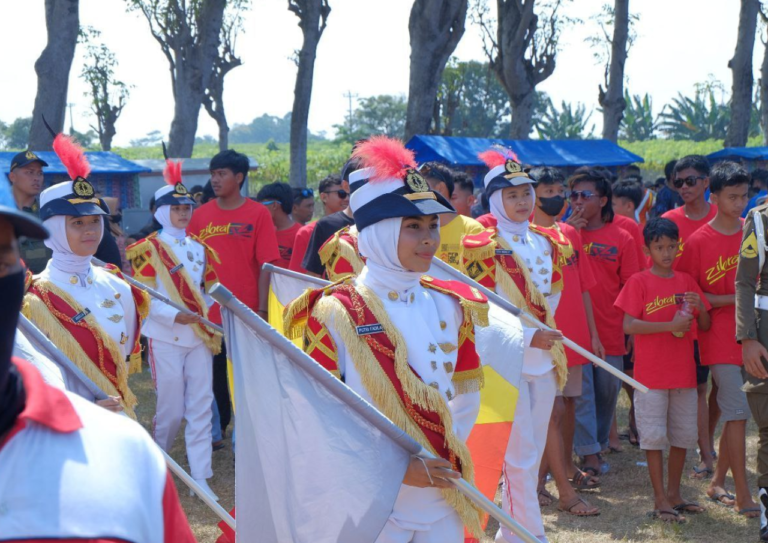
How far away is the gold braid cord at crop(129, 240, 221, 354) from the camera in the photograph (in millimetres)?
6782

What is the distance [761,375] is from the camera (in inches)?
216

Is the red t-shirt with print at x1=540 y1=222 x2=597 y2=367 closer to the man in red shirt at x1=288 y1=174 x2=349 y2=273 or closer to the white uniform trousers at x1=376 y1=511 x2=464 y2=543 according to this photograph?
the man in red shirt at x1=288 y1=174 x2=349 y2=273

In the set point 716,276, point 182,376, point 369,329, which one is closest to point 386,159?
point 369,329

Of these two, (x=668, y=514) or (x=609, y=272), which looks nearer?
(x=668, y=514)

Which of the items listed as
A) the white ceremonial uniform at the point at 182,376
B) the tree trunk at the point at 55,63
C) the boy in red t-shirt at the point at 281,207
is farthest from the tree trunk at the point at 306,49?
the white ceremonial uniform at the point at 182,376

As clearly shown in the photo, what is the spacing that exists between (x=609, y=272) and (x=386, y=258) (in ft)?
13.7

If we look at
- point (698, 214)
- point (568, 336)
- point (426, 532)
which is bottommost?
point (426, 532)

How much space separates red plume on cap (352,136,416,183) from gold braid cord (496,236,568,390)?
1.92 meters

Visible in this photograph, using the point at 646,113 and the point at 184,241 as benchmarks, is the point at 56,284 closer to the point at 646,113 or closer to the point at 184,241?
the point at 184,241

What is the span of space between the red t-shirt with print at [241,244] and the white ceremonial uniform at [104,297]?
240cm

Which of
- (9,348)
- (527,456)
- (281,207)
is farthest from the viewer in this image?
(281,207)

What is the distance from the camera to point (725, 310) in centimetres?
625

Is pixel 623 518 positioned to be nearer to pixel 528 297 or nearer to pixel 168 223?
pixel 528 297

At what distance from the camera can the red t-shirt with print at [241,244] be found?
24.8 ft
